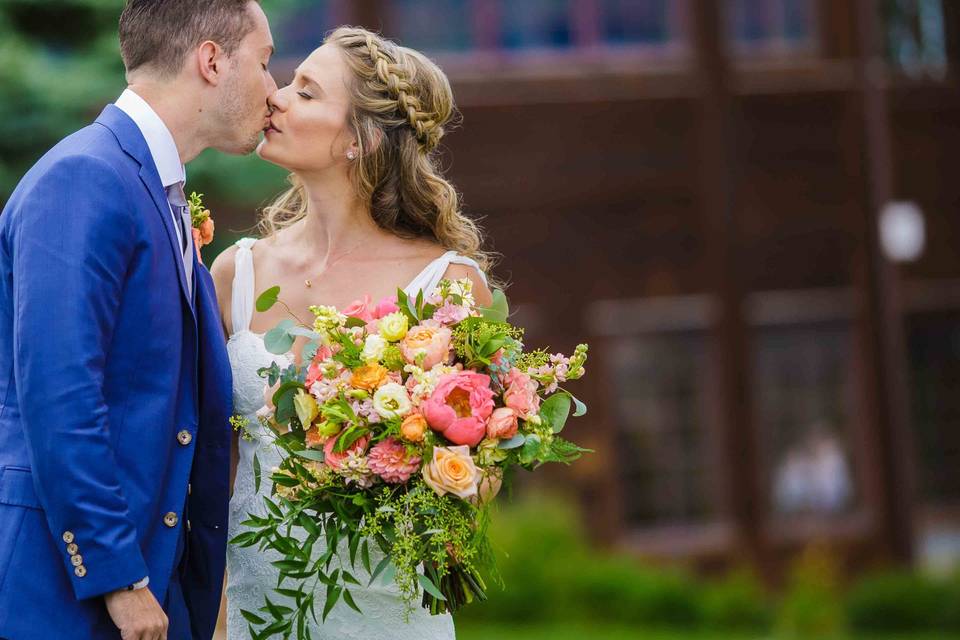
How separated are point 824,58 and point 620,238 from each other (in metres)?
2.99

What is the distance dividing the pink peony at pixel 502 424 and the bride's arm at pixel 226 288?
110cm

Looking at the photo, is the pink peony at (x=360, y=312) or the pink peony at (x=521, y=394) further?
the pink peony at (x=360, y=312)

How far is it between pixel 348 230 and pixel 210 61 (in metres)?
0.96

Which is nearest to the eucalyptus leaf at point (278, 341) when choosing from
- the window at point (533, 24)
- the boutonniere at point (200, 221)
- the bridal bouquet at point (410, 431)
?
the bridal bouquet at point (410, 431)

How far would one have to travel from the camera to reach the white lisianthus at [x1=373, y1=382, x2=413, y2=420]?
3.24 m

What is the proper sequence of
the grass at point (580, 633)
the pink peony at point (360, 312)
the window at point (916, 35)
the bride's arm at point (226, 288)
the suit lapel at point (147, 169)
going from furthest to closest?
the window at point (916, 35), the grass at point (580, 633), the bride's arm at point (226, 288), the pink peony at point (360, 312), the suit lapel at point (147, 169)

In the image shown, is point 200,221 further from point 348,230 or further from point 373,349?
point 373,349

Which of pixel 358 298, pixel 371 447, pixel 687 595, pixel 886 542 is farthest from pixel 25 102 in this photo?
pixel 886 542

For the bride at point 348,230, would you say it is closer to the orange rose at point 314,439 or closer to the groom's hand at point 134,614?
the orange rose at point 314,439

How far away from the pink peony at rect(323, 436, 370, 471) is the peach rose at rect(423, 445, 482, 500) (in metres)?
0.17

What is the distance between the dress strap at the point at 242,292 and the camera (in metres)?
4.12

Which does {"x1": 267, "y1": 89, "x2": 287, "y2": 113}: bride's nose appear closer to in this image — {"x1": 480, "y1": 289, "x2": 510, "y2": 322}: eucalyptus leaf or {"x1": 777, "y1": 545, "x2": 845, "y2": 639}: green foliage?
{"x1": 480, "y1": 289, "x2": 510, "y2": 322}: eucalyptus leaf

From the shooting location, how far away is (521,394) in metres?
3.39

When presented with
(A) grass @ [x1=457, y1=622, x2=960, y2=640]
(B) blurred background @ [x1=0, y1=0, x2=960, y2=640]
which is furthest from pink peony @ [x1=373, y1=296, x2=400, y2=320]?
(B) blurred background @ [x1=0, y1=0, x2=960, y2=640]
